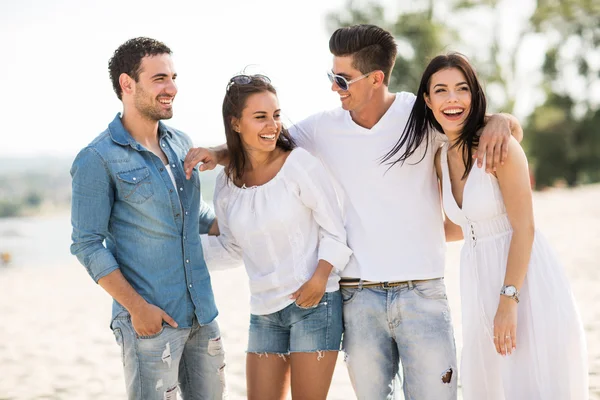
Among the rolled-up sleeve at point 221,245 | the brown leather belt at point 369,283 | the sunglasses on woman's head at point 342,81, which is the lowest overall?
the brown leather belt at point 369,283

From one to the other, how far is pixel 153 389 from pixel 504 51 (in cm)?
3858

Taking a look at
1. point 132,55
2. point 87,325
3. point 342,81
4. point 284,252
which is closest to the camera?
point 132,55

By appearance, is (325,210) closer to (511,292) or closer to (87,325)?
(511,292)

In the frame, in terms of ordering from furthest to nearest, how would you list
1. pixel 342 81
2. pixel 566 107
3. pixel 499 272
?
pixel 566 107, pixel 342 81, pixel 499 272

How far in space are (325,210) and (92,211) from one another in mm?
1227

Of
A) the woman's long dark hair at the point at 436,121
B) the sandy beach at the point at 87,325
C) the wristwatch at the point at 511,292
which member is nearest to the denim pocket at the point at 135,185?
the woman's long dark hair at the point at 436,121

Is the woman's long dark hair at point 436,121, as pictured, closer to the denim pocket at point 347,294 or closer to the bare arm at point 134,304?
the denim pocket at point 347,294

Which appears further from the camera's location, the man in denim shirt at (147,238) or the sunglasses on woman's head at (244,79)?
the sunglasses on woman's head at (244,79)

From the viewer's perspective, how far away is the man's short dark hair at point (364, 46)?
13.5 feet

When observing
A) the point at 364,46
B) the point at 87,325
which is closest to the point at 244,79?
the point at 364,46

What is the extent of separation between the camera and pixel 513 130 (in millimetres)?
3863

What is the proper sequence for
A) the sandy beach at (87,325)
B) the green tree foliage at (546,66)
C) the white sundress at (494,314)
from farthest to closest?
the green tree foliage at (546,66), the sandy beach at (87,325), the white sundress at (494,314)

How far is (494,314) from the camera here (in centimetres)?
370

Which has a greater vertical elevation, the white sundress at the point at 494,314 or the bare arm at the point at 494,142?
the bare arm at the point at 494,142
